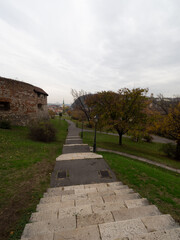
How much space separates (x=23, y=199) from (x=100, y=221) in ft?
9.60

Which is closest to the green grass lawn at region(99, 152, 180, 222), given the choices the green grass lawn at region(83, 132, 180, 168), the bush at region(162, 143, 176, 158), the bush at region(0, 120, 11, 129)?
the green grass lawn at region(83, 132, 180, 168)

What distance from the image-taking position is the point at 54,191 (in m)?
4.46

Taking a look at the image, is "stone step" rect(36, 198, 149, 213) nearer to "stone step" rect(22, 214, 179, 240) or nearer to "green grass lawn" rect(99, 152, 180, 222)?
"stone step" rect(22, 214, 179, 240)

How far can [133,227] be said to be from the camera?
2293 millimetres

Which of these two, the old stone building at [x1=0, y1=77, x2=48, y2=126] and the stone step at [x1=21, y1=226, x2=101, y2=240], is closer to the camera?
the stone step at [x1=21, y1=226, x2=101, y2=240]

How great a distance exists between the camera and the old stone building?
14.2m

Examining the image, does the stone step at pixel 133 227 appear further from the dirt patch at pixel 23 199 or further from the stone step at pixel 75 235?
the dirt patch at pixel 23 199

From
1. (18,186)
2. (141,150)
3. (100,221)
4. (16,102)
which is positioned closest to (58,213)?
(100,221)

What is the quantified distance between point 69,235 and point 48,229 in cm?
58

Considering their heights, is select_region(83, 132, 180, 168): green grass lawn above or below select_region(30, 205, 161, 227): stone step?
below

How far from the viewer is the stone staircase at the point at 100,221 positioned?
2113mm

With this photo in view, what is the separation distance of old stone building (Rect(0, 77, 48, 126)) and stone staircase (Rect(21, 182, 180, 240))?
13.2 m

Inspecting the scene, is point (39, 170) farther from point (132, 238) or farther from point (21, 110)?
point (21, 110)

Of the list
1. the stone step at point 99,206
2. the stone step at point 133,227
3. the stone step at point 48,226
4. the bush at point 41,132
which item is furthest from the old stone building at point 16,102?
the stone step at point 133,227
